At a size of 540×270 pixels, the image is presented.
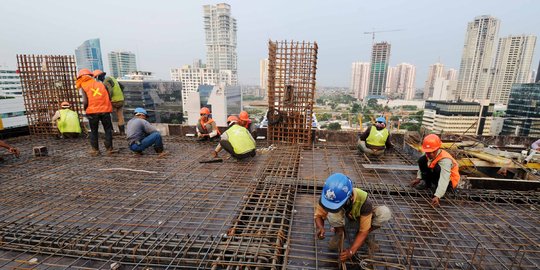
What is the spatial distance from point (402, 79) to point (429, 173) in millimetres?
82327

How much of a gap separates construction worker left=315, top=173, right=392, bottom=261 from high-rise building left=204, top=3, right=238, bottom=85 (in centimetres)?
8147

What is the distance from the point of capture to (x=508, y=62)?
2163 inches

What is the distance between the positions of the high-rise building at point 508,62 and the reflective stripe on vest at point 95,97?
72.3m

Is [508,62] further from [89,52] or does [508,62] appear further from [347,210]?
[89,52]

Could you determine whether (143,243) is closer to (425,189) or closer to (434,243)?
(434,243)

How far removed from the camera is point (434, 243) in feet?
8.93

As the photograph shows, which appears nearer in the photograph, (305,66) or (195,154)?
(195,154)

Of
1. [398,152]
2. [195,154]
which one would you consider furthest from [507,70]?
[195,154]

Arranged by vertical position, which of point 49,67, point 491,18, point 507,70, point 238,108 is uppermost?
point 491,18

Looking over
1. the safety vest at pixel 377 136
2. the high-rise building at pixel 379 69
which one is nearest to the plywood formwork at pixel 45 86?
the safety vest at pixel 377 136

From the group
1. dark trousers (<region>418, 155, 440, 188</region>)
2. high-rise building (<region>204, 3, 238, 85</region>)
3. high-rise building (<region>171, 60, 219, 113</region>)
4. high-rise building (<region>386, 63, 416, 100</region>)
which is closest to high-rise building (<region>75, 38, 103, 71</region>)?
high-rise building (<region>204, 3, 238, 85</region>)

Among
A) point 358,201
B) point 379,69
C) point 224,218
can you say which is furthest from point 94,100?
point 379,69

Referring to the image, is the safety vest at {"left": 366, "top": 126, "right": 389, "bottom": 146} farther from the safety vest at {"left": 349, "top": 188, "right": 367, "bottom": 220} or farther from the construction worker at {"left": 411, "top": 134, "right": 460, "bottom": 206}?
the safety vest at {"left": 349, "top": 188, "right": 367, "bottom": 220}

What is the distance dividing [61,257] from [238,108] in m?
45.6
